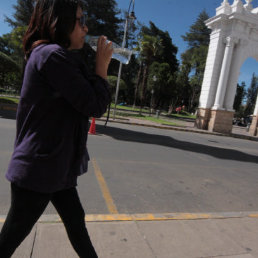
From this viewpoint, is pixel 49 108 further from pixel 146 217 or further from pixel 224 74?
pixel 224 74

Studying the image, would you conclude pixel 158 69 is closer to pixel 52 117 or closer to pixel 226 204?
pixel 226 204

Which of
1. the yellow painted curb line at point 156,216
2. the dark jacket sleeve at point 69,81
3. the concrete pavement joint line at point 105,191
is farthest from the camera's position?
the concrete pavement joint line at point 105,191

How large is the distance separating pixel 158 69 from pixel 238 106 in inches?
1019

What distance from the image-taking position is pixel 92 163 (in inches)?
206

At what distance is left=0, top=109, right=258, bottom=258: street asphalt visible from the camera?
7.57 feet

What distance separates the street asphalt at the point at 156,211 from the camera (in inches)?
90.9

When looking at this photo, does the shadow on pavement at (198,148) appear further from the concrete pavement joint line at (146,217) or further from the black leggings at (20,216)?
the black leggings at (20,216)

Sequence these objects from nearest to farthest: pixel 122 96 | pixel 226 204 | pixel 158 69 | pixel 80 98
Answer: pixel 80 98
pixel 226 204
pixel 158 69
pixel 122 96

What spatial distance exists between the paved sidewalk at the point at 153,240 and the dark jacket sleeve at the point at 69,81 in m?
1.55

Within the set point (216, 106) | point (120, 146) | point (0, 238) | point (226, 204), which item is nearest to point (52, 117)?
point (0, 238)

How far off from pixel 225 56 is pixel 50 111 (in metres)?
18.2

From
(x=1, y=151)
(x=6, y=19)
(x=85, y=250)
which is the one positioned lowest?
(x=1, y=151)

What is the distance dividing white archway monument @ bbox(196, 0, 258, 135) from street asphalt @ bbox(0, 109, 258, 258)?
12316 millimetres

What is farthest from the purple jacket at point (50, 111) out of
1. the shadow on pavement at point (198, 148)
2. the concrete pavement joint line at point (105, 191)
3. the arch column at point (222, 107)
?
the arch column at point (222, 107)
